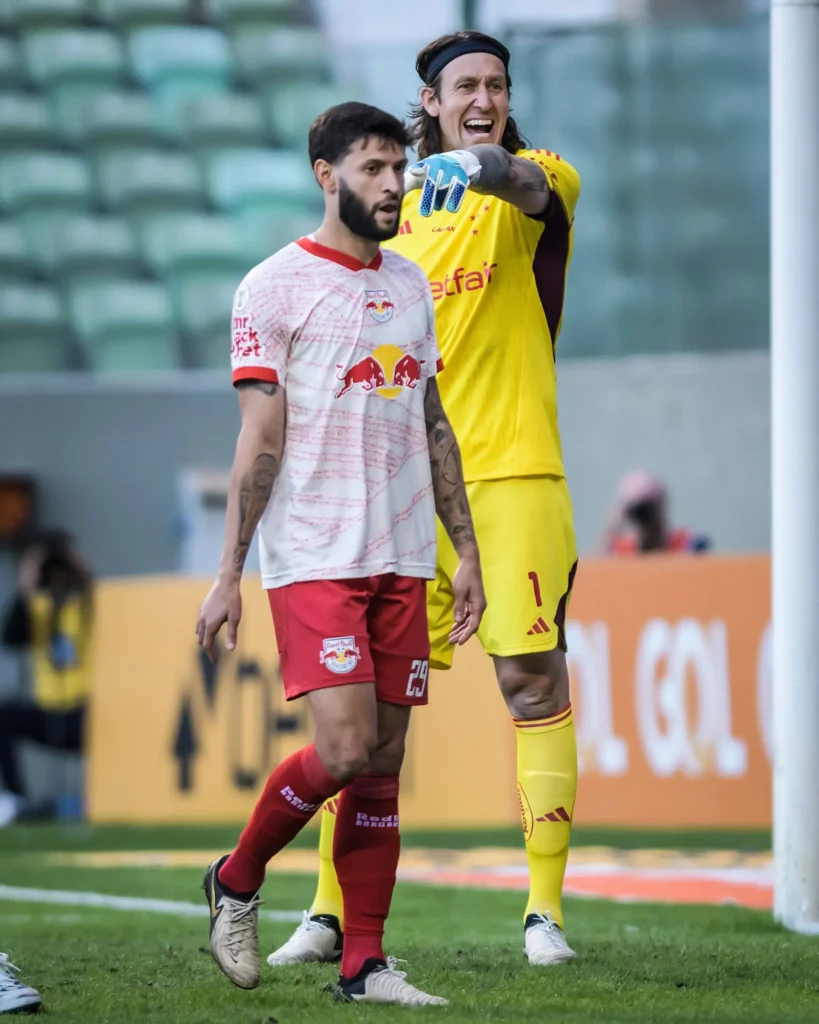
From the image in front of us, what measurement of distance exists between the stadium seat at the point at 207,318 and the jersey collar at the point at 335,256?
10203mm

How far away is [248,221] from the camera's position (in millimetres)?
15828

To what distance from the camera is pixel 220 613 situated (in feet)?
13.3

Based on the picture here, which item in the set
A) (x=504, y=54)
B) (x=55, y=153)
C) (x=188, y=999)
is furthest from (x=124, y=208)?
(x=188, y=999)

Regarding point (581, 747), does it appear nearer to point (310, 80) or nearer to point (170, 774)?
point (170, 774)

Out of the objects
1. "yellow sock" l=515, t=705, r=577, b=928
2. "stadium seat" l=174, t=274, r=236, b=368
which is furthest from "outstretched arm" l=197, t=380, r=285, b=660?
"stadium seat" l=174, t=274, r=236, b=368

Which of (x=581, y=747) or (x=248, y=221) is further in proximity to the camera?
(x=248, y=221)

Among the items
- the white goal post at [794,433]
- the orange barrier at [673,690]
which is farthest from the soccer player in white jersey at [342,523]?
the orange barrier at [673,690]

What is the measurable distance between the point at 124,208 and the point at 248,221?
1.11 meters

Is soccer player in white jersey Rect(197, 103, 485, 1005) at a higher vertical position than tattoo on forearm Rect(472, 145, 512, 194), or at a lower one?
lower

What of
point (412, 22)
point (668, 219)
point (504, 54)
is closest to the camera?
point (504, 54)

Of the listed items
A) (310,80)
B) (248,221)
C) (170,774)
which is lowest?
(170,774)

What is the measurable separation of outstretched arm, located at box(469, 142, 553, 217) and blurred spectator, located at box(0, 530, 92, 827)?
7654mm

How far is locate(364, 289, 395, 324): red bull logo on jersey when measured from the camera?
423cm

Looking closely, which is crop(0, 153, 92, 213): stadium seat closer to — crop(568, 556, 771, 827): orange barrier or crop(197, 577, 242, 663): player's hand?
crop(568, 556, 771, 827): orange barrier
